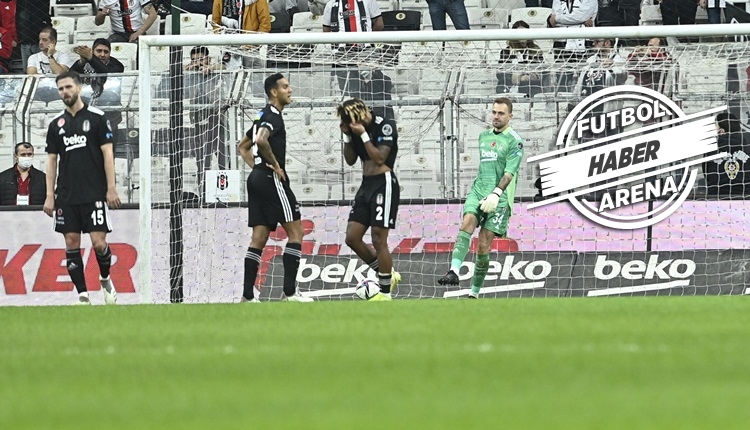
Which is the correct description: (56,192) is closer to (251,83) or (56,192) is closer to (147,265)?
(147,265)

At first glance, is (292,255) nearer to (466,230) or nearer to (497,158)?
(466,230)

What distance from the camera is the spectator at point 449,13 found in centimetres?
1714

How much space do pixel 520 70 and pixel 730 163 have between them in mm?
2468

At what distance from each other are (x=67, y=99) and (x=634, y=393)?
343 inches

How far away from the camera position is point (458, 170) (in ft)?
49.1

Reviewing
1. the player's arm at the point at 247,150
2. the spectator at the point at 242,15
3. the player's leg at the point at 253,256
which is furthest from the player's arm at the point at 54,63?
the player's leg at the point at 253,256

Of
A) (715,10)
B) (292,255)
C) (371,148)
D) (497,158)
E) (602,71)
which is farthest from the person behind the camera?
(715,10)

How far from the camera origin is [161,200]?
15.1 metres

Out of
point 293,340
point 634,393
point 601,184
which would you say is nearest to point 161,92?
point 601,184

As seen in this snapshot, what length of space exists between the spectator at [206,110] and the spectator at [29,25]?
12.7 feet

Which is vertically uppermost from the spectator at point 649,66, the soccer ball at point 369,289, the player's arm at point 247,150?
the spectator at point 649,66

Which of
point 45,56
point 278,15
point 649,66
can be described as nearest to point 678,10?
point 649,66

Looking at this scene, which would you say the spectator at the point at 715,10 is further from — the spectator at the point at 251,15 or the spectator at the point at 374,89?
the spectator at the point at 251,15

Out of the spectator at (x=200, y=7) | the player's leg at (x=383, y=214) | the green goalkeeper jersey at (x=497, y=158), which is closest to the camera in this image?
the player's leg at (x=383, y=214)
